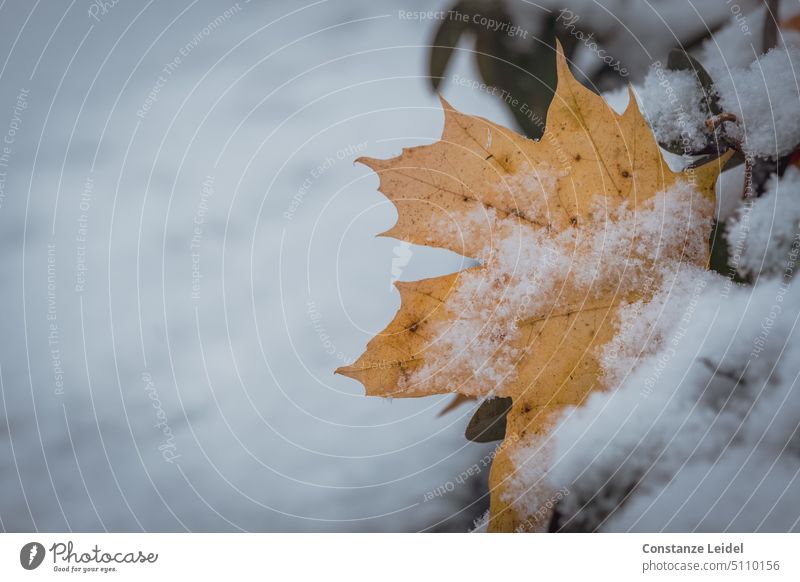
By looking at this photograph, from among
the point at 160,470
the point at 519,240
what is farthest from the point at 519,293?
the point at 160,470

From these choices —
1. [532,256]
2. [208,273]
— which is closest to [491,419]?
[532,256]

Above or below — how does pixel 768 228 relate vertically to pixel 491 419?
above

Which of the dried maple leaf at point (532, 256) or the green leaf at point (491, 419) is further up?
the dried maple leaf at point (532, 256)
